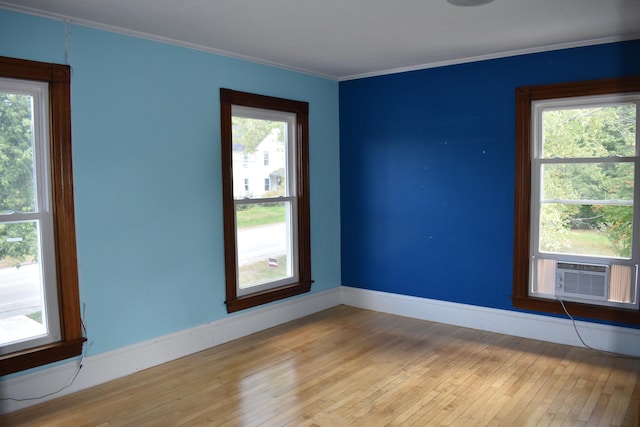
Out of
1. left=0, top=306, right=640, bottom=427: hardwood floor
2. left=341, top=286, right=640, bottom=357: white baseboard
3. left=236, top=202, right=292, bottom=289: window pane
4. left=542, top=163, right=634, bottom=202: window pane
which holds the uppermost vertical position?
left=542, top=163, right=634, bottom=202: window pane

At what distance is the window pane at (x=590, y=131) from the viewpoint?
157 inches

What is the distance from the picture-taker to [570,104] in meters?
4.19

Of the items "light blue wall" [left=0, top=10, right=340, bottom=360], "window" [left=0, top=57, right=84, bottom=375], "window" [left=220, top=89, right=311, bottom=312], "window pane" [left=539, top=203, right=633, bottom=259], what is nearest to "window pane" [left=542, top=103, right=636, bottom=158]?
"window pane" [left=539, top=203, right=633, bottom=259]

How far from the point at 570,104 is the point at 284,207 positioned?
2.78m

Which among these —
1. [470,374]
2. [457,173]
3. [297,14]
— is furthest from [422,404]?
[297,14]

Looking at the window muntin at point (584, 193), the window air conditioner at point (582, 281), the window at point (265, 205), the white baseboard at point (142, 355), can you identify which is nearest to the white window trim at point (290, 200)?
the window at point (265, 205)

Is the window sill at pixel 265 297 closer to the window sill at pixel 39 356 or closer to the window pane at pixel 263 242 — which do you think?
the window pane at pixel 263 242

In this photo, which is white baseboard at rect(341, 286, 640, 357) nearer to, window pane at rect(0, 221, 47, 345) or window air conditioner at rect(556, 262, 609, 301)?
window air conditioner at rect(556, 262, 609, 301)

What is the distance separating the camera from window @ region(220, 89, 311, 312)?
443 cm

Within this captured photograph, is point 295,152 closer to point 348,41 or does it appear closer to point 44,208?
point 348,41

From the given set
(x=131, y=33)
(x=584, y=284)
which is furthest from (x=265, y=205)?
(x=584, y=284)

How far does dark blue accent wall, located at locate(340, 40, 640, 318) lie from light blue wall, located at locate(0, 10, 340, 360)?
1.41 meters

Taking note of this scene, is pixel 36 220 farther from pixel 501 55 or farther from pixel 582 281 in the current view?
pixel 582 281

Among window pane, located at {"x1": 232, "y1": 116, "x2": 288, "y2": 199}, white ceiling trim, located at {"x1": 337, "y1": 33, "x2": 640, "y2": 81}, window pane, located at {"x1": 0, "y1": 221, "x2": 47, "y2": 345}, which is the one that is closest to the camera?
window pane, located at {"x1": 0, "y1": 221, "x2": 47, "y2": 345}
